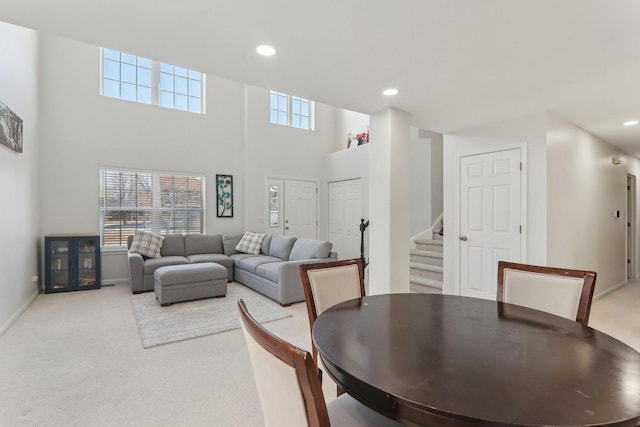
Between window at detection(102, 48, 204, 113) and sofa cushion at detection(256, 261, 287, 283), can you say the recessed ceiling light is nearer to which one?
sofa cushion at detection(256, 261, 287, 283)

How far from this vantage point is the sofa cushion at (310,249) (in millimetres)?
4613

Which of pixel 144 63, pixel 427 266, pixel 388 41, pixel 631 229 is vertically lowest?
pixel 427 266

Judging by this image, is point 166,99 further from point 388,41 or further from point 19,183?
point 388,41

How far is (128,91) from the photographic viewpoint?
562 centimetres

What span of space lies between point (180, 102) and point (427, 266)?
5.38 meters

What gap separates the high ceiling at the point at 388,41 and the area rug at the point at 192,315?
240 cm

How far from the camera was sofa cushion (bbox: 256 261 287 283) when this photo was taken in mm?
4191

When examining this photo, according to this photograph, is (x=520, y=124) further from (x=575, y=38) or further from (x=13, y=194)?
(x=13, y=194)

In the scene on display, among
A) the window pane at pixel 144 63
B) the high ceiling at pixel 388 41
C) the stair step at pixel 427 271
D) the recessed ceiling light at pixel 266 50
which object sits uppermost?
the window pane at pixel 144 63

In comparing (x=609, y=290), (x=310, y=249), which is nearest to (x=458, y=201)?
(x=310, y=249)

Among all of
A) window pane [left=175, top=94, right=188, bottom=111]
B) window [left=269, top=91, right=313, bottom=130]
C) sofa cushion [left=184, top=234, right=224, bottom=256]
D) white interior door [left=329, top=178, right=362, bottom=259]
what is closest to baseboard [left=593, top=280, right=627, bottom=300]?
white interior door [left=329, top=178, right=362, bottom=259]

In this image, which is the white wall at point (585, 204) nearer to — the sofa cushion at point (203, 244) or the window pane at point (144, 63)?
the sofa cushion at point (203, 244)

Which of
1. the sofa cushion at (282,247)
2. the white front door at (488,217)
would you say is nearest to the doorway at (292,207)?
the sofa cushion at (282,247)

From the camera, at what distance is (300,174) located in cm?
746
